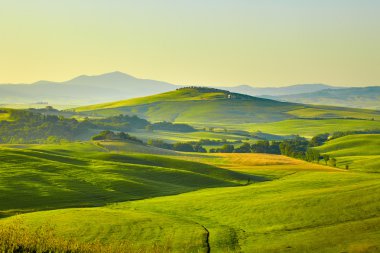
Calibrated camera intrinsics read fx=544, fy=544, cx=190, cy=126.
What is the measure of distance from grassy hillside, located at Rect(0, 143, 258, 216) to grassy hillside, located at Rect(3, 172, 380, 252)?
6158 millimetres

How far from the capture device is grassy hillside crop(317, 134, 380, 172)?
141 m

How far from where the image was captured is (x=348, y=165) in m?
136

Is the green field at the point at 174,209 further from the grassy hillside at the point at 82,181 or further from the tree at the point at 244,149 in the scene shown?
the tree at the point at 244,149

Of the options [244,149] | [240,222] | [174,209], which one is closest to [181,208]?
[174,209]

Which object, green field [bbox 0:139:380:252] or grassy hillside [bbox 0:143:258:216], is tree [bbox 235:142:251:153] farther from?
green field [bbox 0:139:380:252]

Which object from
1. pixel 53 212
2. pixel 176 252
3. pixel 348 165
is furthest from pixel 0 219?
pixel 348 165

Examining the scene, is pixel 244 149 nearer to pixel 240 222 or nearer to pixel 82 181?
pixel 82 181

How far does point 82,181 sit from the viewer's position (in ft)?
270

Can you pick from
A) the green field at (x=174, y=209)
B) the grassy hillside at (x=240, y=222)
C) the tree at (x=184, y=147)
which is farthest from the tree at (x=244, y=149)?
the grassy hillside at (x=240, y=222)

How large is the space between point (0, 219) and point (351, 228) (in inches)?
1302

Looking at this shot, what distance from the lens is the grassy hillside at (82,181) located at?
6694 cm

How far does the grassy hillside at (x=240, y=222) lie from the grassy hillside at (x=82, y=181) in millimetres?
6158

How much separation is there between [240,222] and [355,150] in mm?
133525

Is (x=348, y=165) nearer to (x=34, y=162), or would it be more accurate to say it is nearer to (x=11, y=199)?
(x=34, y=162)
